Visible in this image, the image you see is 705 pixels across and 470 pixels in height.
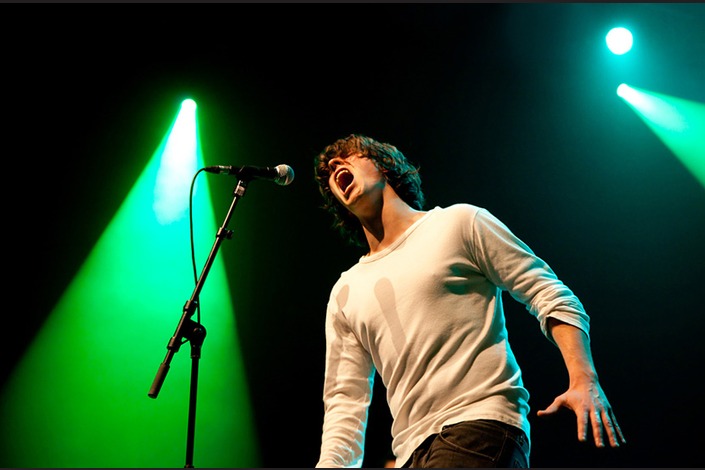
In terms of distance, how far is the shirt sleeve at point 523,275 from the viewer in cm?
174

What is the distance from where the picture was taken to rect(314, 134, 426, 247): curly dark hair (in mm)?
2494

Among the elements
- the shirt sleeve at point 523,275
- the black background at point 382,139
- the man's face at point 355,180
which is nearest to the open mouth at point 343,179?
the man's face at point 355,180

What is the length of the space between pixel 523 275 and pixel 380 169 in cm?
85

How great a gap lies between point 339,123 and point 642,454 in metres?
2.99

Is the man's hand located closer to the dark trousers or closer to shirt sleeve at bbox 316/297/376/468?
the dark trousers

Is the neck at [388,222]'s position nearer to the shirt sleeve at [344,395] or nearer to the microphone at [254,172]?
the shirt sleeve at [344,395]

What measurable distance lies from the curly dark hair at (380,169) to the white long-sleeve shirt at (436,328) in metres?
0.29

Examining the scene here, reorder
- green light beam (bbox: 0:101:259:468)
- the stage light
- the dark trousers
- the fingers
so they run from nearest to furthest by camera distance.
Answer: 1. the fingers
2. the dark trousers
3. green light beam (bbox: 0:101:259:468)
4. the stage light

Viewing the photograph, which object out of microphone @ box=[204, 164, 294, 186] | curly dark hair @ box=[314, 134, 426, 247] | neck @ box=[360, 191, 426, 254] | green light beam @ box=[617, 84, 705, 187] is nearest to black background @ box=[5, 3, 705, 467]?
green light beam @ box=[617, 84, 705, 187]

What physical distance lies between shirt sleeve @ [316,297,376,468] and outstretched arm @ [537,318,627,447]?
29.3 inches

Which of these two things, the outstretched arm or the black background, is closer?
the outstretched arm

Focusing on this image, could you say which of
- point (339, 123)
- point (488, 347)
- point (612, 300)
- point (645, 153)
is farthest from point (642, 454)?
point (339, 123)

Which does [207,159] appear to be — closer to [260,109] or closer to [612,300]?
[260,109]

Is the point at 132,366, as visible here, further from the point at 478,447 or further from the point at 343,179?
the point at 478,447
